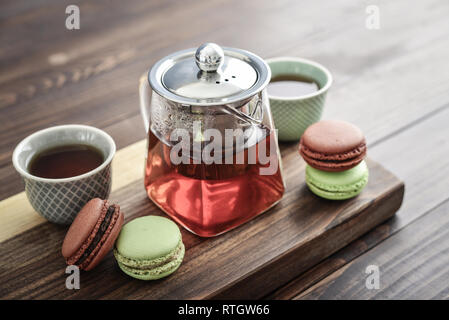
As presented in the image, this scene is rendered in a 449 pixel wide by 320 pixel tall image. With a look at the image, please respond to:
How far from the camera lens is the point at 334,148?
2.35 ft

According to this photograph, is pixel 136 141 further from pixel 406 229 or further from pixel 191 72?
pixel 406 229

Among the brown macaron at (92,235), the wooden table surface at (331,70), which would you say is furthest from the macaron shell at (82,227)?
the wooden table surface at (331,70)

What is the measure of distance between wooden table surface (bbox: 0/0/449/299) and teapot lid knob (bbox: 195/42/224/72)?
29 cm

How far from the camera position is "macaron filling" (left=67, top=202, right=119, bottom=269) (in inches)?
24.8

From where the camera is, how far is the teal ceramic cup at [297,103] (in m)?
0.81

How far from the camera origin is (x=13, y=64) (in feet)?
3.67

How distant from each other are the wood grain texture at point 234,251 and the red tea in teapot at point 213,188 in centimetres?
2

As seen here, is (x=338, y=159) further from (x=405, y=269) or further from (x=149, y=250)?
(x=149, y=250)

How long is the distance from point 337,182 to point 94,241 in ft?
1.05

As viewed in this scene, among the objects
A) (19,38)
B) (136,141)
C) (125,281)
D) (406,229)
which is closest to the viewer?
(125,281)

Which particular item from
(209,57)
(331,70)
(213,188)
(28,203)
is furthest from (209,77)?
(331,70)

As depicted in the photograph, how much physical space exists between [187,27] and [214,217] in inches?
25.0

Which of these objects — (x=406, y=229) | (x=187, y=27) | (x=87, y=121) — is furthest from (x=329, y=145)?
(x=187, y=27)

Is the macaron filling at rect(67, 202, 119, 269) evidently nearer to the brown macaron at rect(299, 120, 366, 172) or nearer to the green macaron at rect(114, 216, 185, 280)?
the green macaron at rect(114, 216, 185, 280)
